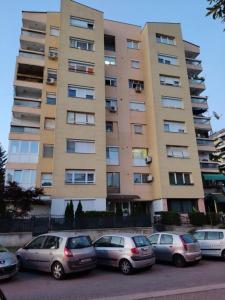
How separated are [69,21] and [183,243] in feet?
90.7

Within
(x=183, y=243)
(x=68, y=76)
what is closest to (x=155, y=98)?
(x=68, y=76)

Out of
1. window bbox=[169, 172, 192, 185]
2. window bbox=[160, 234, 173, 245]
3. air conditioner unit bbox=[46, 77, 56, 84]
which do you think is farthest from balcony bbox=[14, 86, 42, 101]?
window bbox=[160, 234, 173, 245]

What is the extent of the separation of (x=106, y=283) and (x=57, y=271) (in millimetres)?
1965

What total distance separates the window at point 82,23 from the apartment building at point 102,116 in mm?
118

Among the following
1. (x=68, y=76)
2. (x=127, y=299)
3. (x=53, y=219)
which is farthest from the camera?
(x=68, y=76)

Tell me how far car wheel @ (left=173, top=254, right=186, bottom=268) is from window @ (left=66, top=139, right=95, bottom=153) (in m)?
15.5

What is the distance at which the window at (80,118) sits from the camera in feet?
89.7

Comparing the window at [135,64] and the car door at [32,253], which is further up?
the window at [135,64]

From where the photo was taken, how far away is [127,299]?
7488 mm

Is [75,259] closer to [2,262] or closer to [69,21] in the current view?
[2,262]

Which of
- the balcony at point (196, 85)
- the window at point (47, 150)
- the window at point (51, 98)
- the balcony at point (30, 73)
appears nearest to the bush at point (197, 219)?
the window at point (47, 150)

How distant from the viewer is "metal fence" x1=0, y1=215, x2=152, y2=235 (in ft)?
60.9

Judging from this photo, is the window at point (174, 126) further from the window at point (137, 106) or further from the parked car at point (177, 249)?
the parked car at point (177, 249)

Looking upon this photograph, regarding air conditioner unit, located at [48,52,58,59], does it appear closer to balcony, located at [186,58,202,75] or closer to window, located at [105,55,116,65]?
window, located at [105,55,116,65]
